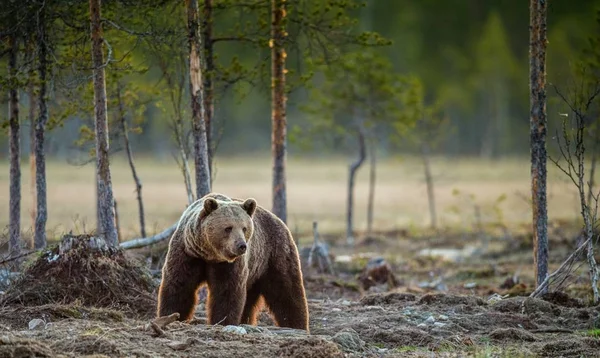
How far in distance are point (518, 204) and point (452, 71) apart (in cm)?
4036

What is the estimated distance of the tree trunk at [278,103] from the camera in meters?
17.4

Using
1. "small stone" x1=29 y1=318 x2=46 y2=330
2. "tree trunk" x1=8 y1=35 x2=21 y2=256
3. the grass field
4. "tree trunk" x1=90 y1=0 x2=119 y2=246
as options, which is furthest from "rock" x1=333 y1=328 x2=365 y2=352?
the grass field

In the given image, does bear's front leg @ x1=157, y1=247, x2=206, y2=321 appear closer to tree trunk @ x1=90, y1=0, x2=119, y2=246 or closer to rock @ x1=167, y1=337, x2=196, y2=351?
rock @ x1=167, y1=337, x2=196, y2=351

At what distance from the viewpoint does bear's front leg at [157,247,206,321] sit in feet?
34.0

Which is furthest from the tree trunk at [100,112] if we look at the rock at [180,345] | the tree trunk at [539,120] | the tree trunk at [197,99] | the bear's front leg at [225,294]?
the tree trunk at [539,120]

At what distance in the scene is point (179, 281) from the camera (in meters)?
10.4

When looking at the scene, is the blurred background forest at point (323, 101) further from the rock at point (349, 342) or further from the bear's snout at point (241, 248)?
the rock at point (349, 342)

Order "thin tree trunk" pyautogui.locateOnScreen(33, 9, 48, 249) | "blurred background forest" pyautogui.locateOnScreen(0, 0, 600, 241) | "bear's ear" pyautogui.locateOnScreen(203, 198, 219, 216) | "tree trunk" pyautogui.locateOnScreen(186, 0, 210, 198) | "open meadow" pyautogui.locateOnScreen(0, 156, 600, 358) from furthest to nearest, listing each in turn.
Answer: "blurred background forest" pyautogui.locateOnScreen(0, 0, 600, 241), "thin tree trunk" pyautogui.locateOnScreen(33, 9, 48, 249), "tree trunk" pyautogui.locateOnScreen(186, 0, 210, 198), "bear's ear" pyautogui.locateOnScreen(203, 198, 219, 216), "open meadow" pyautogui.locateOnScreen(0, 156, 600, 358)

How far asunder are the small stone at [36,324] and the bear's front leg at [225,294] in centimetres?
203

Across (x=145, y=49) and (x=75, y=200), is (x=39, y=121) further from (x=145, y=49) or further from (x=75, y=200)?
(x=75, y=200)

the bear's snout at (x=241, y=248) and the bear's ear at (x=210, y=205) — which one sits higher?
the bear's ear at (x=210, y=205)

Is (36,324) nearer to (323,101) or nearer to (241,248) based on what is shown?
(241,248)

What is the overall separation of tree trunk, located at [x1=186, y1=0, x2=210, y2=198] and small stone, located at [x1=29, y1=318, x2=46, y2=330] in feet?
16.4

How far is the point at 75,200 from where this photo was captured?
145ft
